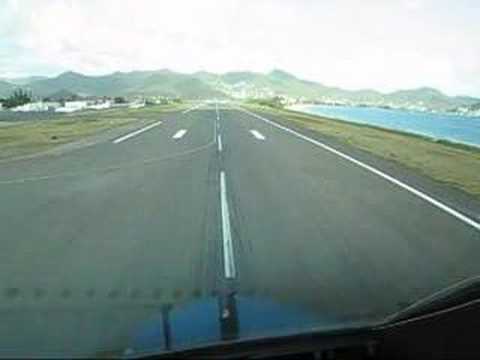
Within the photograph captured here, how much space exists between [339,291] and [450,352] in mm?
2432

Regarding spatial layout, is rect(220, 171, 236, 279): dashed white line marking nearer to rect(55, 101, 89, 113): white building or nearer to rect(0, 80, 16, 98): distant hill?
rect(55, 101, 89, 113): white building

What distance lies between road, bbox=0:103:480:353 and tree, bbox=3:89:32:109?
83.5m

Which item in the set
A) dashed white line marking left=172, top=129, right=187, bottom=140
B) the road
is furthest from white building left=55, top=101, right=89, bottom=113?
the road

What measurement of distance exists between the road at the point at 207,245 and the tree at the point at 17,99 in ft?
274

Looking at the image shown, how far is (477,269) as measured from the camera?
7.38 metres

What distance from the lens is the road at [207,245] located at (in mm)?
5641

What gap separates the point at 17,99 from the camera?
100812mm

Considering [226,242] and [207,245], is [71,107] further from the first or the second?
[207,245]

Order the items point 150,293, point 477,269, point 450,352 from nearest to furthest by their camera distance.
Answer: point 450,352, point 150,293, point 477,269

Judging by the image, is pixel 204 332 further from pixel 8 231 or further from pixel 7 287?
pixel 8 231

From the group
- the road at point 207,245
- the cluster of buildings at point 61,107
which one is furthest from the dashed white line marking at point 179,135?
the cluster of buildings at point 61,107

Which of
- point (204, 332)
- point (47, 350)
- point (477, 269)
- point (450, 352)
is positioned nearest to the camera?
point (450, 352)

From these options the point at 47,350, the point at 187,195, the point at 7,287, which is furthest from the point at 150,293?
the point at 187,195

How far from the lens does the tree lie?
95594 mm
